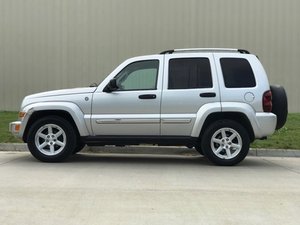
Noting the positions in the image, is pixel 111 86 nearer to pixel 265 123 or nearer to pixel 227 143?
pixel 227 143

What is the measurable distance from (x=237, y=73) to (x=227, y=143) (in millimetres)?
1325

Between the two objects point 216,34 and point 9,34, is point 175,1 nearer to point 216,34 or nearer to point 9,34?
point 216,34

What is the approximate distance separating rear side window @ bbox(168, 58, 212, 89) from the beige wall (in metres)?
9.33

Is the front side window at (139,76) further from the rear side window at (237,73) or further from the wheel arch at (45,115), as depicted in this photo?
the rear side window at (237,73)

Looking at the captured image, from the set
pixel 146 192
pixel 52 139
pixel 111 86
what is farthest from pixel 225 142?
pixel 52 139

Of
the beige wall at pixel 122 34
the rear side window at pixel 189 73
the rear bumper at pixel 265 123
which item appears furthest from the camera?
the beige wall at pixel 122 34

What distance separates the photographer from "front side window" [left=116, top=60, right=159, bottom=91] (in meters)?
9.26

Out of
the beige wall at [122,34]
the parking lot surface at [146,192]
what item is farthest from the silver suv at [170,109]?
the beige wall at [122,34]

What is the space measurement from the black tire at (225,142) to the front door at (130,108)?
0.97 metres

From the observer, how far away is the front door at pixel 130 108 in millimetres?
9141

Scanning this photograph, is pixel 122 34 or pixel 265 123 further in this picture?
pixel 122 34

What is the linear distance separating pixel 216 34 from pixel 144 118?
10270mm

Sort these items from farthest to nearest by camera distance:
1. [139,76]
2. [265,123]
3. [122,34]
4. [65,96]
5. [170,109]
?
[122,34]
[65,96]
[139,76]
[170,109]
[265,123]

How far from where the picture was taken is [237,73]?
30.3 ft
